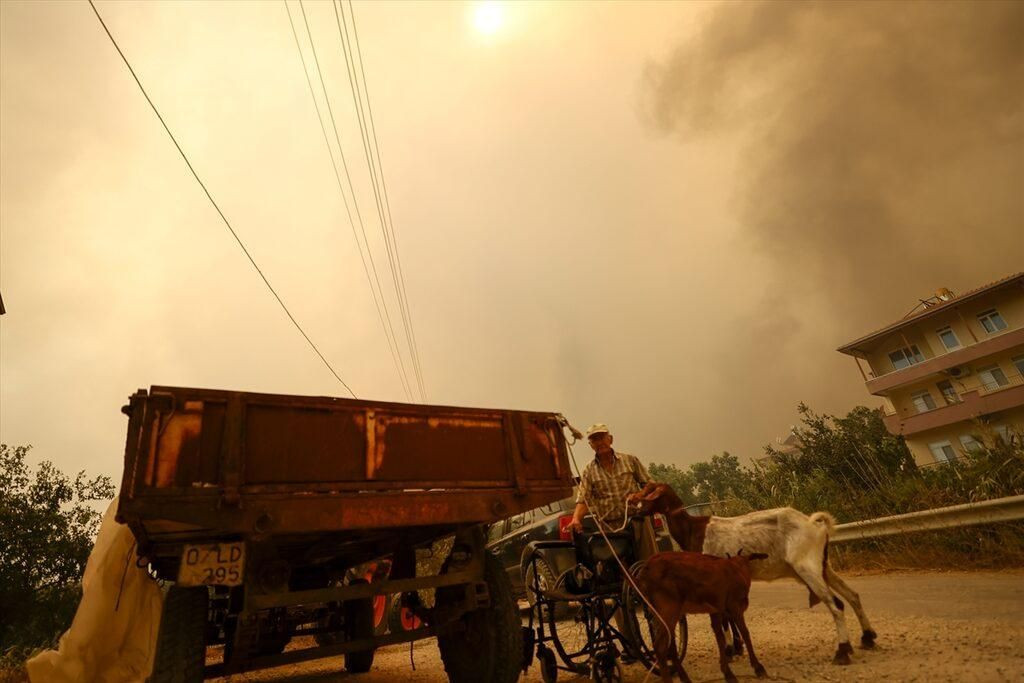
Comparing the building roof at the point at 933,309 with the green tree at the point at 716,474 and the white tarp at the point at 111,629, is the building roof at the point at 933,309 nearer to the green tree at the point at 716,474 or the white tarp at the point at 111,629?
the white tarp at the point at 111,629

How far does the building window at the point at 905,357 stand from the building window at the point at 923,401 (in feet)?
5.88

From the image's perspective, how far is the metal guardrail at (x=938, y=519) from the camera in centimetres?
603

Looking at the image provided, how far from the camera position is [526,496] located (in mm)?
3586

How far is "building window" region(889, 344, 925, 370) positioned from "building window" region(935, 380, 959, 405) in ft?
5.44

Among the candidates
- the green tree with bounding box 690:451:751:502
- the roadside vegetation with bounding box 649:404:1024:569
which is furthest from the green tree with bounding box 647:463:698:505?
the roadside vegetation with bounding box 649:404:1024:569

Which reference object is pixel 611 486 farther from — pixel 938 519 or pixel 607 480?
pixel 938 519

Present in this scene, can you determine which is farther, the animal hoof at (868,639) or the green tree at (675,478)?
the green tree at (675,478)

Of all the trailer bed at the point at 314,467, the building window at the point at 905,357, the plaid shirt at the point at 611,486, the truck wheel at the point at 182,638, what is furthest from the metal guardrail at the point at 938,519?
the building window at the point at 905,357

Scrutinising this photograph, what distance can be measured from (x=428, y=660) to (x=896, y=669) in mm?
5412

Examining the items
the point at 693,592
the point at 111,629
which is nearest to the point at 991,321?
the point at 693,592

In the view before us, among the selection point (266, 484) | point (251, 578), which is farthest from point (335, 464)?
point (251, 578)

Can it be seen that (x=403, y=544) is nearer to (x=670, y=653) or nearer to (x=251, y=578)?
(x=251, y=578)

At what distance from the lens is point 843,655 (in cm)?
352

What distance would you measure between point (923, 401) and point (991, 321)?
18.3 ft
